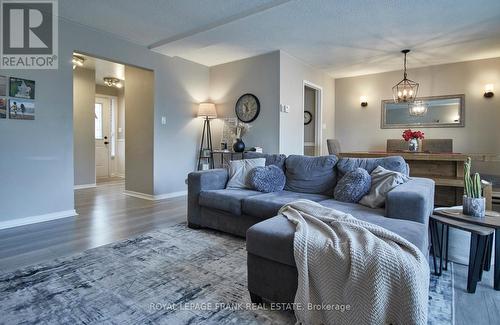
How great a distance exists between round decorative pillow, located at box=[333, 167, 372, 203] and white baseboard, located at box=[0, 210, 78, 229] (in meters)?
3.32

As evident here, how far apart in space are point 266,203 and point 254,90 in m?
2.89

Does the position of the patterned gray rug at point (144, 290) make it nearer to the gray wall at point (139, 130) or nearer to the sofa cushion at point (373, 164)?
the sofa cushion at point (373, 164)

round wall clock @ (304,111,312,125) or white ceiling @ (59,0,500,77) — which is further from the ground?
white ceiling @ (59,0,500,77)

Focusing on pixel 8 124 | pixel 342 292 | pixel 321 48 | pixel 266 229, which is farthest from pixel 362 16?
pixel 8 124

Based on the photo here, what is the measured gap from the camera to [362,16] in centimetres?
340

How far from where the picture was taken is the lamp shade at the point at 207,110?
16.8 feet

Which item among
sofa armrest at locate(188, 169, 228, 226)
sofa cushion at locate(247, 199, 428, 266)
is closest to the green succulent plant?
sofa cushion at locate(247, 199, 428, 266)

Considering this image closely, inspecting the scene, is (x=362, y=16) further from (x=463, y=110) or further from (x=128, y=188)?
(x=128, y=188)

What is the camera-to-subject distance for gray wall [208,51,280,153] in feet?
15.5

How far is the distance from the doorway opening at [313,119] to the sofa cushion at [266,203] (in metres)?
3.28

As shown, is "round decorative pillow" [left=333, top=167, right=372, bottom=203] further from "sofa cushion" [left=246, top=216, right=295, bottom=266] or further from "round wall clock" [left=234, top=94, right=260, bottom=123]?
"round wall clock" [left=234, top=94, right=260, bottom=123]

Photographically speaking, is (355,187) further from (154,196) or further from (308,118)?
(308,118)

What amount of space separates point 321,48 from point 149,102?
293cm

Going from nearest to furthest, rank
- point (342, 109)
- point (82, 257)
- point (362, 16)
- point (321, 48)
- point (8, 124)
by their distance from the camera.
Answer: point (82, 257) → point (8, 124) → point (362, 16) → point (321, 48) → point (342, 109)
